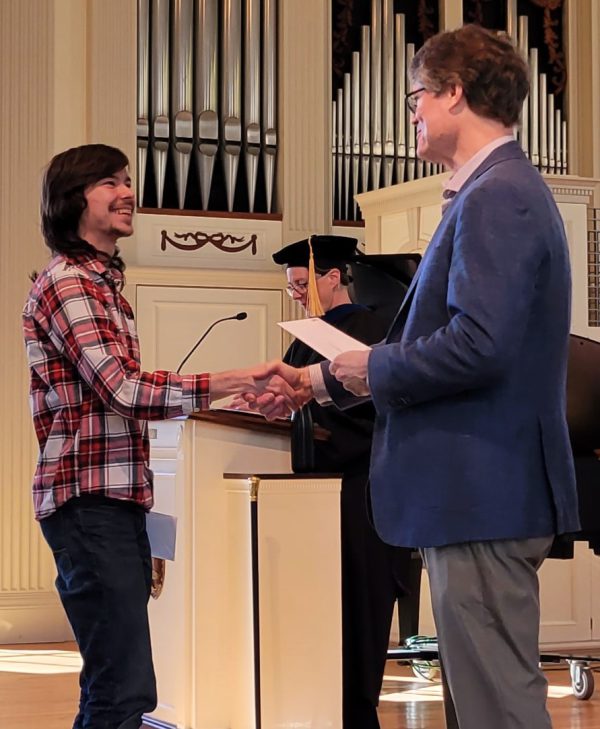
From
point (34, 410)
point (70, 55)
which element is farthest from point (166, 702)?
point (70, 55)

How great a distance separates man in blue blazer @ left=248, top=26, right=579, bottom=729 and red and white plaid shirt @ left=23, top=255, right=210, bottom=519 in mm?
512

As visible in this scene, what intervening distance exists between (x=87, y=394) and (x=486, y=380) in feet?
2.62

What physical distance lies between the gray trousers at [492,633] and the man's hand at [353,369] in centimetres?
31

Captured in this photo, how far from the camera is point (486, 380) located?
6.05ft

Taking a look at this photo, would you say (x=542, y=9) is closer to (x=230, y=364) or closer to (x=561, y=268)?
(x=230, y=364)

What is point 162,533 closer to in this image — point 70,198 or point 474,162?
point 70,198

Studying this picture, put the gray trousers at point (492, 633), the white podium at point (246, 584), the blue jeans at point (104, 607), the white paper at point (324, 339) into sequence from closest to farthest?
the gray trousers at point (492, 633)
the white paper at point (324, 339)
the blue jeans at point (104, 607)
the white podium at point (246, 584)

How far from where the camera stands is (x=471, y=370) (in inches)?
71.6

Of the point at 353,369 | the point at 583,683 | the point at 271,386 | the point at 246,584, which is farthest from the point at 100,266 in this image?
the point at 583,683

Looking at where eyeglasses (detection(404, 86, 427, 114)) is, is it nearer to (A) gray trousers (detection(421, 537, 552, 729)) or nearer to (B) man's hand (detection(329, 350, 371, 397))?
(B) man's hand (detection(329, 350, 371, 397))

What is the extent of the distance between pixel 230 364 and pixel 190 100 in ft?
4.97

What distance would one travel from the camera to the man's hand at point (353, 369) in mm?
1966

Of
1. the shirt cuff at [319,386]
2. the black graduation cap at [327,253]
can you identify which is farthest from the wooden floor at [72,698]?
the shirt cuff at [319,386]

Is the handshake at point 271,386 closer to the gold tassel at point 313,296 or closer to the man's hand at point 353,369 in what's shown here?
the man's hand at point 353,369
